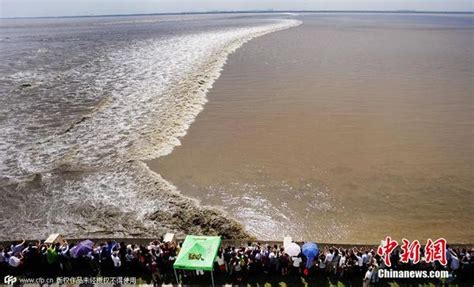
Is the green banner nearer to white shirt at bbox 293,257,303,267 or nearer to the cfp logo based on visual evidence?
white shirt at bbox 293,257,303,267

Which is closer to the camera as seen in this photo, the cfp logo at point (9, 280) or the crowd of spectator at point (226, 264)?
the crowd of spectator at point (226, 264)

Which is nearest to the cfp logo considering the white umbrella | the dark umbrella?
the dark umbrella

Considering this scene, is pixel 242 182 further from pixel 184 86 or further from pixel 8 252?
pixel 184 86

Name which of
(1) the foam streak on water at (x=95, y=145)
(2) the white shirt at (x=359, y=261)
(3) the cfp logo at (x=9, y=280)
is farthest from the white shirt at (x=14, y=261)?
(2) the white shirt at (x=359, y=261)

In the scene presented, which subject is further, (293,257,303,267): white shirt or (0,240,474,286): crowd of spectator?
(293,257,303,267): white shirt

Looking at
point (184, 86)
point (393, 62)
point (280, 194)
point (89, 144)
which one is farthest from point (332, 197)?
point (393, 62)

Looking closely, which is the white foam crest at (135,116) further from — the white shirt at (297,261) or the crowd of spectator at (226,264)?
the white shirt at (297,261)

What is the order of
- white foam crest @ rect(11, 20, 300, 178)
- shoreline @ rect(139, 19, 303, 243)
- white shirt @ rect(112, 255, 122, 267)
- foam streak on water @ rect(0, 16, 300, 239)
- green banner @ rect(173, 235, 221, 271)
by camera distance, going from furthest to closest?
1. white foam crest @ rect(11, 20, 300, 178)
2. foam streak on water @ rect(0, 16, 300, 239)
3. shoreline @ rect(139, 19, 303, 243)
4. white shirt @ rect(112, 255, 122, 267)
5. green banner @ rect(173, 235, 221, 271)

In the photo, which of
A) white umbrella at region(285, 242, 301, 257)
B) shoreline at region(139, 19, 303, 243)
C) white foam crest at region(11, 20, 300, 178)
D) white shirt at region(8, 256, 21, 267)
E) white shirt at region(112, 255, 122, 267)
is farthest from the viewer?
white foam crest at region(11, 20, 300, 178)
